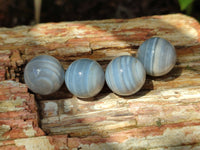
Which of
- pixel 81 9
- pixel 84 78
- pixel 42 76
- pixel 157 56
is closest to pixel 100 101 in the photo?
pixel 84 78

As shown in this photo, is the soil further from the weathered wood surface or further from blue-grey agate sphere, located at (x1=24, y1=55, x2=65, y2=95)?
blue-grey agate sphere, located at (x1=24, y1=55, x2=65, y2=95)

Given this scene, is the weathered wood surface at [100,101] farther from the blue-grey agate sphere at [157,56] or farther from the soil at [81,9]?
the soil at [81,9]

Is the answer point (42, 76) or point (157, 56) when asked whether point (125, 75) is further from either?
point (42, 76)

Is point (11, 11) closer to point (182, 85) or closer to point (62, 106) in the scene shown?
point (62, 106)

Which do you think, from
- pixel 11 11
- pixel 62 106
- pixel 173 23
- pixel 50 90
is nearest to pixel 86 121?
pixel 62 106

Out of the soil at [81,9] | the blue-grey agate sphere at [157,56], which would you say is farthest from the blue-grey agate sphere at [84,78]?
the soil at [81,9]
